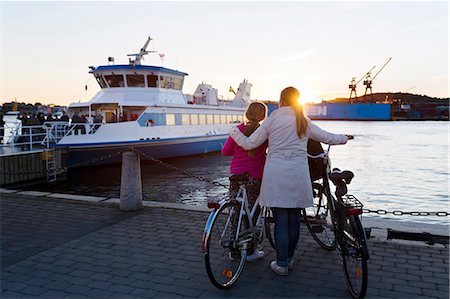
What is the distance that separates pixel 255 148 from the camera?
416cm

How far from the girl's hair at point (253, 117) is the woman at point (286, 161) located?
17 centimetres

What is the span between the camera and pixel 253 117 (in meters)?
4.34

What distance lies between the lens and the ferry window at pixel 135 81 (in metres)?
21.7

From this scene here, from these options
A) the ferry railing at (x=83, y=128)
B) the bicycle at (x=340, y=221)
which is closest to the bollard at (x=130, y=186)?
the bicycle at (x=340, y=221)

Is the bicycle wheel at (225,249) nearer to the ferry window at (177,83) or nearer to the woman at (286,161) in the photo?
the woman at (286,161)

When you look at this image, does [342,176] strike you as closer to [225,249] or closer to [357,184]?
[225,249]

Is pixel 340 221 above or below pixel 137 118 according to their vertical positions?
below

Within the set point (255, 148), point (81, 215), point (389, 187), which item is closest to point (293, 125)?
point (255, 148)

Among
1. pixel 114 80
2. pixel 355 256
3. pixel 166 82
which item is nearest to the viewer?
pixel 355 256

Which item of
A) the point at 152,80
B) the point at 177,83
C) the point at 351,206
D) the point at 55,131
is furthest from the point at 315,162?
the point at 177,83

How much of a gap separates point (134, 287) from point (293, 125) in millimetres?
2279

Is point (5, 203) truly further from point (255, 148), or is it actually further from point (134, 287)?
point (255, 148)

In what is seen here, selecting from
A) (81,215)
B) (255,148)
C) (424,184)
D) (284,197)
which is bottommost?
(424,184)

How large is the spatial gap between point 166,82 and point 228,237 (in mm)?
19498
